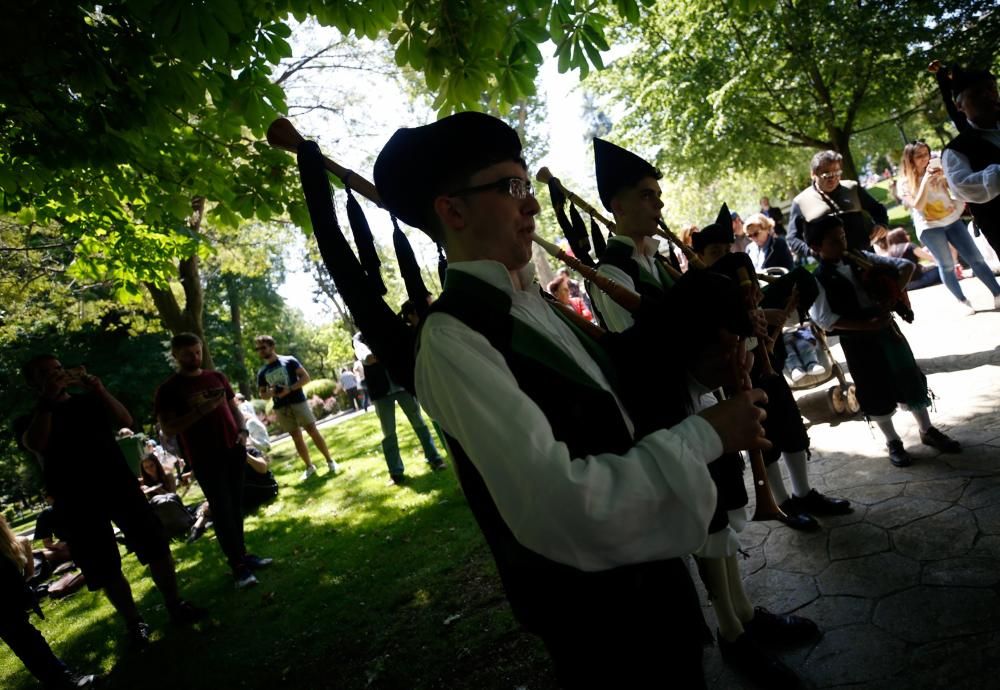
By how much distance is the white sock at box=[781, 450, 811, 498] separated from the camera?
3.71 m

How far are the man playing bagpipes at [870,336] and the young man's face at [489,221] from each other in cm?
337

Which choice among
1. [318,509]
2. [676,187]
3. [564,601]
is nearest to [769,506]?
Result: [564,601]

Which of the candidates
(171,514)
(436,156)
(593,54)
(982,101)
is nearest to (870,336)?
(982,101)

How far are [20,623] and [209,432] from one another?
1886 mm

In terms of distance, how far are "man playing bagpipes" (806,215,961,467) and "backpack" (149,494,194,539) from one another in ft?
26.6

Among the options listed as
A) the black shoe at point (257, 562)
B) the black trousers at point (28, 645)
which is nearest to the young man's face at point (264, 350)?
the black shoe at point (257, 562)

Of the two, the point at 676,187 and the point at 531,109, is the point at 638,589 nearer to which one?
the point at 676,187

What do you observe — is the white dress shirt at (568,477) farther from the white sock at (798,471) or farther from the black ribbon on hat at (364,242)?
the white sock at (798,471)

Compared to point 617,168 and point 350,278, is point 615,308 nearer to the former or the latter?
point 617,168

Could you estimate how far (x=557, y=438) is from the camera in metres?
1.35

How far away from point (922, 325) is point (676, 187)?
1559 cm

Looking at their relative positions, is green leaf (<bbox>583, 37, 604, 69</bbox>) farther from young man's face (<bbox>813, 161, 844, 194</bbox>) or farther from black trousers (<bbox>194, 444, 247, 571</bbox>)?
black trousers (<bbox>194, 444, 247, 571</bbox>)

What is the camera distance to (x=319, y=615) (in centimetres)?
445

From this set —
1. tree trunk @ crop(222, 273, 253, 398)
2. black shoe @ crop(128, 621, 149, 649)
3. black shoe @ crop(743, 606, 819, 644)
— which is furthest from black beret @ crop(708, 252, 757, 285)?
tree trunk @ crop(222, 273, 253, 398)
